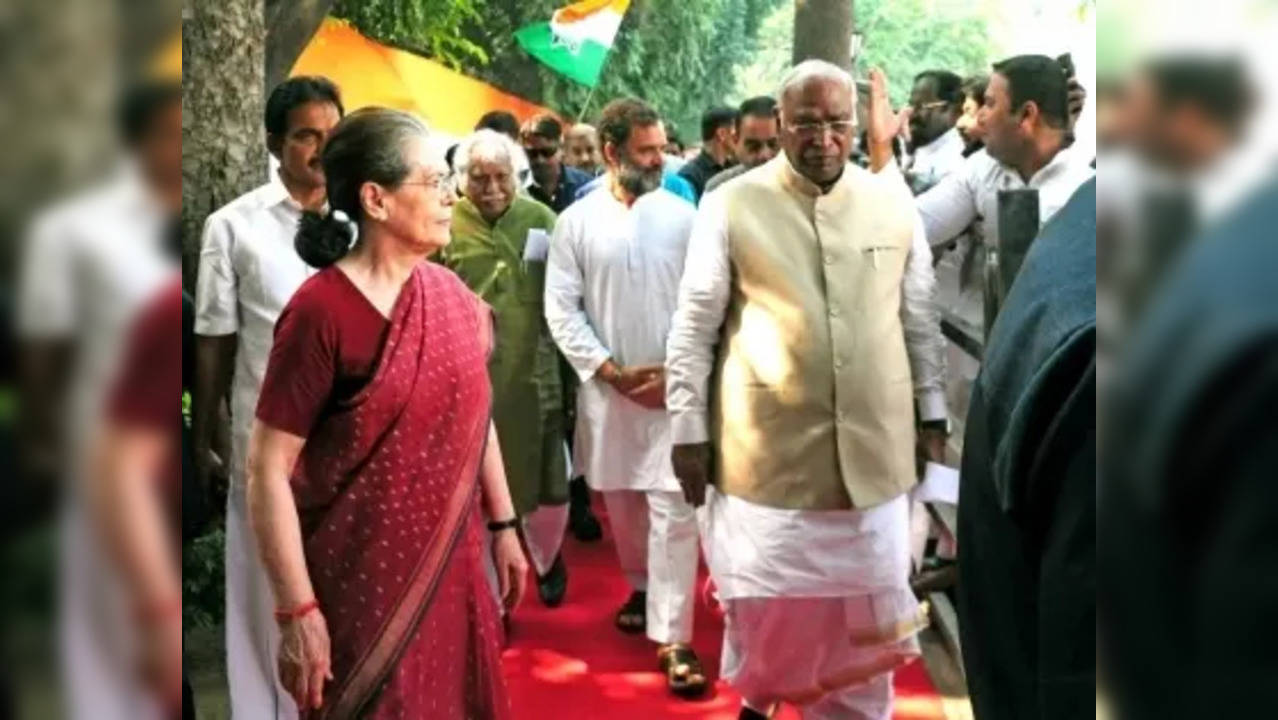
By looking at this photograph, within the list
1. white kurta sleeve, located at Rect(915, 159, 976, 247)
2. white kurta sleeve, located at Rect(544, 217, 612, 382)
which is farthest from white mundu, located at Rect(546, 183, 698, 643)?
white kurta sleeve, located at Rect(915, 159, 976, 247)

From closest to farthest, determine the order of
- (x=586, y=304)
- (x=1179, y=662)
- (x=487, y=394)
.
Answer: (x=1179, y=662) < (x=487, y=394) < (x=586, y=304)

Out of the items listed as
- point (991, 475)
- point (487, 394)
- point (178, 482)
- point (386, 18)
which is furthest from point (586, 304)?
point (386, 18)

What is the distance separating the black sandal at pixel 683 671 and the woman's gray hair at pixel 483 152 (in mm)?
1267

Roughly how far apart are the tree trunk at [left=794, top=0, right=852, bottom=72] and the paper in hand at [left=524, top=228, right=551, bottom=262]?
4.53 ft

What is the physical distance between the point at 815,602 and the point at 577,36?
2094 mm

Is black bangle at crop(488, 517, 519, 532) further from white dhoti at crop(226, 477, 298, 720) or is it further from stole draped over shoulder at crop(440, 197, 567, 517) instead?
stole draped over shoulder at crop(440, 197, 567, 517)

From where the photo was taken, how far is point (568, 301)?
3238 millimetres

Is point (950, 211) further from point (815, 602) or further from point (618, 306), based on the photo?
point (815, 602)

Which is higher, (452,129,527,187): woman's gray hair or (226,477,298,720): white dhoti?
(452,129,527,187): woman's gray hair

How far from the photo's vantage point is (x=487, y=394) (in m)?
2.04

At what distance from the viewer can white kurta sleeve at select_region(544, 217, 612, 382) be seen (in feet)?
10.5

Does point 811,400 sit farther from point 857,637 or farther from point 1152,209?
point 1152,209

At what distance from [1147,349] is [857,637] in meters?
2.43

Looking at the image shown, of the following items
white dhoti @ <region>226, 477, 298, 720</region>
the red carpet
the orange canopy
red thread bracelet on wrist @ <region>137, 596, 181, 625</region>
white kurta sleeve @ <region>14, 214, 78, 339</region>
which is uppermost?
the orange canopy
